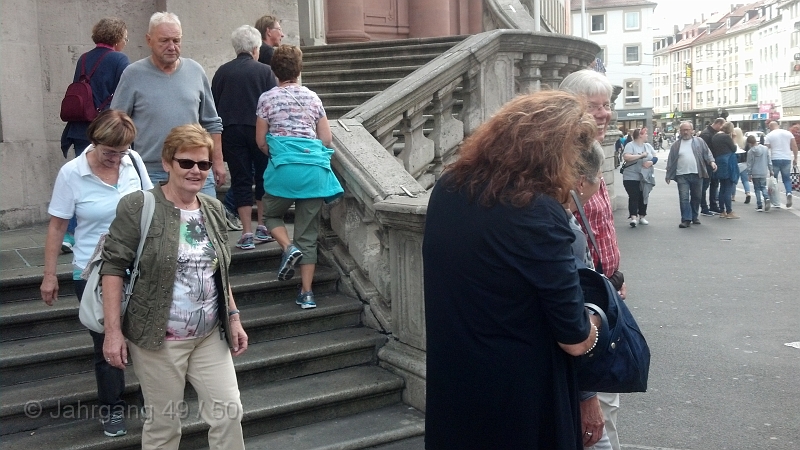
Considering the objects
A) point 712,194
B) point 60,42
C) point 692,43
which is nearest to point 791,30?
point 692,43

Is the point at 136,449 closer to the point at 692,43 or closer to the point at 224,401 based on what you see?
the point at 224,401

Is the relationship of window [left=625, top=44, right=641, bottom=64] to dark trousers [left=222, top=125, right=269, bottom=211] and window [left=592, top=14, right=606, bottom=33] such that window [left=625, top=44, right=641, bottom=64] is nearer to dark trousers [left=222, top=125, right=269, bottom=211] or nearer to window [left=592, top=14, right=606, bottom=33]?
window [left=592, top=14, right=606, bottom=33]

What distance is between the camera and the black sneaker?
4168mm

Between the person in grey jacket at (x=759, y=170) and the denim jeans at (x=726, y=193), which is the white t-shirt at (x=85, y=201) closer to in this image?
the denim jeans at (x=726, y=193)

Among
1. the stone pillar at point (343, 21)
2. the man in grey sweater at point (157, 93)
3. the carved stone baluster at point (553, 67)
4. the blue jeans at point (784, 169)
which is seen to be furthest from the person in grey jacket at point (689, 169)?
the man in grey sweater at point (157, 93)

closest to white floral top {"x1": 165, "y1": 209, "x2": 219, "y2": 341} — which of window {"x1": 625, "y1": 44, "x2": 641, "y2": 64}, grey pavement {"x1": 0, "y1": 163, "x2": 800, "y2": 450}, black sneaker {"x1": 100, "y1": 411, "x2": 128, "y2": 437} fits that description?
black sneaker {"x1": 100, "y1": 411, "x2": 128, "y2": 437}

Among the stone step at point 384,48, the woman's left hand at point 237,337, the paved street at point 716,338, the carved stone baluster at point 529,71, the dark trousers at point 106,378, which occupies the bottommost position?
the paved street at point 716,338

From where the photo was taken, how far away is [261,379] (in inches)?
196

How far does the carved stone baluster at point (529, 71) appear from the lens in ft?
27.9

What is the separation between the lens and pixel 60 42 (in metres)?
8.16

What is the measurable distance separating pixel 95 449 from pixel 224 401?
3.06ft

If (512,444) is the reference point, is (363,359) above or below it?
below

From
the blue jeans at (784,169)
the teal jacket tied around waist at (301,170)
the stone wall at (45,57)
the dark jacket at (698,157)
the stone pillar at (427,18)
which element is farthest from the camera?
the blue jeans at (784,169)

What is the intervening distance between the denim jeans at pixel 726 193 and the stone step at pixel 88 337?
38.4ft
